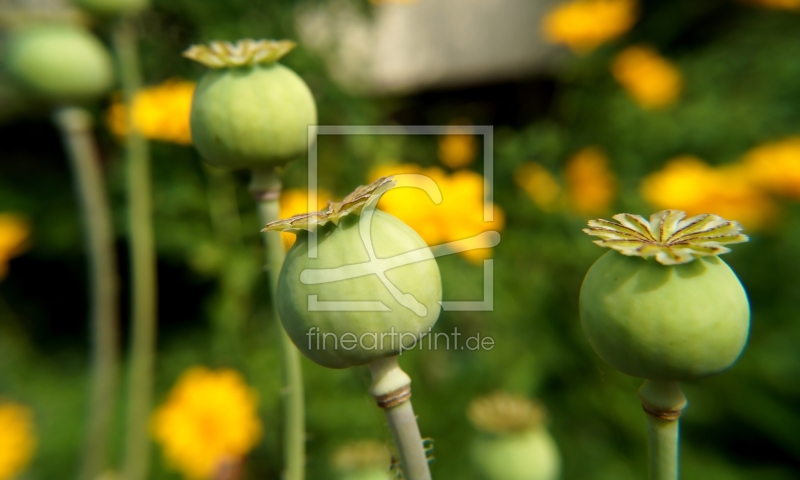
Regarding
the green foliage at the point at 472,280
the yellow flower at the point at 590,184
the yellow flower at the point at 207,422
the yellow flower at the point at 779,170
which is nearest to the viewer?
the yellow flower at the point at 207,422

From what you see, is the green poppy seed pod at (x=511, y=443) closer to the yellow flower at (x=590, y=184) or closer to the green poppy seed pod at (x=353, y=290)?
the green poppy seed pod at (x=353, y=290)

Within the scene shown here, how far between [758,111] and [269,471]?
5.58 ft

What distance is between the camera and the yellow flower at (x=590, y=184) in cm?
167

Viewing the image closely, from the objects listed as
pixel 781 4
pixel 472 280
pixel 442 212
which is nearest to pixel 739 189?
pixel 472 280

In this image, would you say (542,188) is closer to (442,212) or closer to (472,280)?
(472,280)

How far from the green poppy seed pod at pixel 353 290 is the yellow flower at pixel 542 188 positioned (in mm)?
1331

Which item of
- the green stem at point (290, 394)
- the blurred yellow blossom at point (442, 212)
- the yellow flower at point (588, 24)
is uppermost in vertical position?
the yellow flower at point (588, 24)

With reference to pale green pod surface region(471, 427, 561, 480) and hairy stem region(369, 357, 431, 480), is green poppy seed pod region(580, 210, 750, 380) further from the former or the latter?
pale green pod surface region(471, 427, 561, 480)

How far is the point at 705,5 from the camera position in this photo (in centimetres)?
249

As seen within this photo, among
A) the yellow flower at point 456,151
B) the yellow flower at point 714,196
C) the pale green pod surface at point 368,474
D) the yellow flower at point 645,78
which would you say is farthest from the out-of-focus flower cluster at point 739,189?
the pale green pod surface at point 368,474

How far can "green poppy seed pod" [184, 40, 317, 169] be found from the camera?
52 centimetres

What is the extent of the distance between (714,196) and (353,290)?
55.5 inches

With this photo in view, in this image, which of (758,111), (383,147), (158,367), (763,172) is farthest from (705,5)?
(158,367)

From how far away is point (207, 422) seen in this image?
53.7 inches
